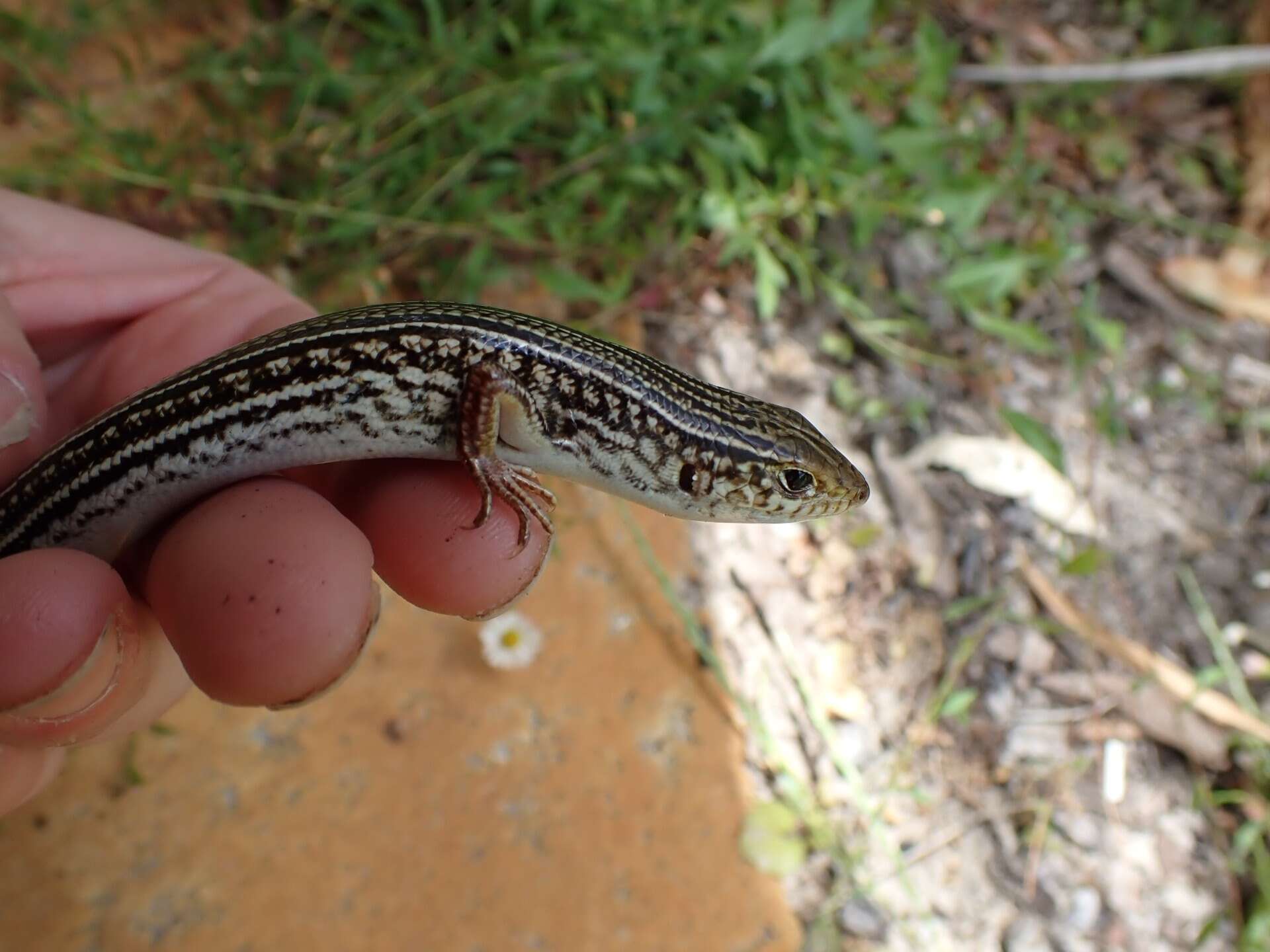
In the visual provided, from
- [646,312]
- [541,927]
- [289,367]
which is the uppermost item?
[289,367]

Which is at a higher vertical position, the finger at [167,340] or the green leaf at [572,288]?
the finger at [167,340]

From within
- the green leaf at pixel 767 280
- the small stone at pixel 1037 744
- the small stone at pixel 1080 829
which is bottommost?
the small stone at pixel 1080 829

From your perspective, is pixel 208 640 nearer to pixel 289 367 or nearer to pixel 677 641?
pixel 289 367

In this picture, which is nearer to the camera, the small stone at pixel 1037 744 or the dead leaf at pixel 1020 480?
the small stone at pixel 1037 744

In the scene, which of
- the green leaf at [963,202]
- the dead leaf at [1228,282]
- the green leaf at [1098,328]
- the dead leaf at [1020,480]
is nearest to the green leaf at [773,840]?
the dead leaf at [1020,480]

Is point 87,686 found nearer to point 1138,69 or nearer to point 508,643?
point 508,643

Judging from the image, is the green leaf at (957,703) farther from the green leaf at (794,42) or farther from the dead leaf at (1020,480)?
the green leaf at (794,42)

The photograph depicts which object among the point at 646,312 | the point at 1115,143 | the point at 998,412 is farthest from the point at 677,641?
the point at 1115,143
